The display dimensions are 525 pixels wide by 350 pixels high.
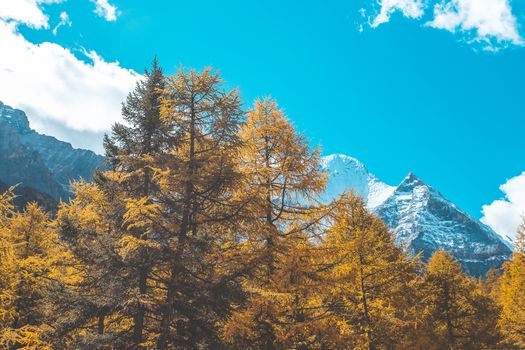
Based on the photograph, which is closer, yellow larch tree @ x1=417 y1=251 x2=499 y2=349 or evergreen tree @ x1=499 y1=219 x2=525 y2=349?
evergreen tree @ x1=499 y1=219 x2=525 y2=349

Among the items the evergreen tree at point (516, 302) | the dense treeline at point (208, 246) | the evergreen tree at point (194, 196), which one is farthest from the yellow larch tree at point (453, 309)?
the evergreen tree at point (194, 196)

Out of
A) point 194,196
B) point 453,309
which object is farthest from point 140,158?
point 453,309

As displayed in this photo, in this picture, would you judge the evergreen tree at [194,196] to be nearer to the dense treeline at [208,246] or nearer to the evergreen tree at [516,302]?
the dense treeline at [208,246]

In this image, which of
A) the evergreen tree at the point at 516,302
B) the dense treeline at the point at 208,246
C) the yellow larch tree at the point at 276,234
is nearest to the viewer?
the dense treeline at the point at 208,246

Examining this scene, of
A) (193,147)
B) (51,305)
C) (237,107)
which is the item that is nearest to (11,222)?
(51,305)

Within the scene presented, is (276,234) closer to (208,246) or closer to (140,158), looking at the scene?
(208,246)

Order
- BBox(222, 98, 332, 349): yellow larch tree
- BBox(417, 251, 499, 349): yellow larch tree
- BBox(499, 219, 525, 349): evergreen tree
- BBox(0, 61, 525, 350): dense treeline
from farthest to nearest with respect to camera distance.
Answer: BBox(417, 251, 499, 349): yellow larch tree
BBox(499, 219, 525, 349): evergreen tree
BBox(222, 98, 332, 349): yellow larch tree
BBox(0, 61, 525, 350): dense treeline

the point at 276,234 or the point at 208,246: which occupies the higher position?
the point at 276,234

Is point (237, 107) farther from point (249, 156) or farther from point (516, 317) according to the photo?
point (516, 317)

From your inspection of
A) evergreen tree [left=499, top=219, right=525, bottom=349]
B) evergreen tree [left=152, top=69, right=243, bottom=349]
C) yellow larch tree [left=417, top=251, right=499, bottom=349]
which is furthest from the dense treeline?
evergreen tree [left=499, top=219, right=525, bottom=349]

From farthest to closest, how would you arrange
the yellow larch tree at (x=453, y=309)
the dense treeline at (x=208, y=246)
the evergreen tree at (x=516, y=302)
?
the yellow larch tree at (x=453, y=309)
the evergreen tree at (x=516, y=302)
the dense treeline at (x=208, y=246)

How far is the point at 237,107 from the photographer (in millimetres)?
10773

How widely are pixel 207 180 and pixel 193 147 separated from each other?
1330 millimetres

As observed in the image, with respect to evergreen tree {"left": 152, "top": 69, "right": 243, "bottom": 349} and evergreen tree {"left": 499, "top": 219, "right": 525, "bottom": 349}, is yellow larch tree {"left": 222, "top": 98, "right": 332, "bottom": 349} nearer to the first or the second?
evergreen tree {"left": 152, "top": 69, "right": 243, "bottom": 349}
